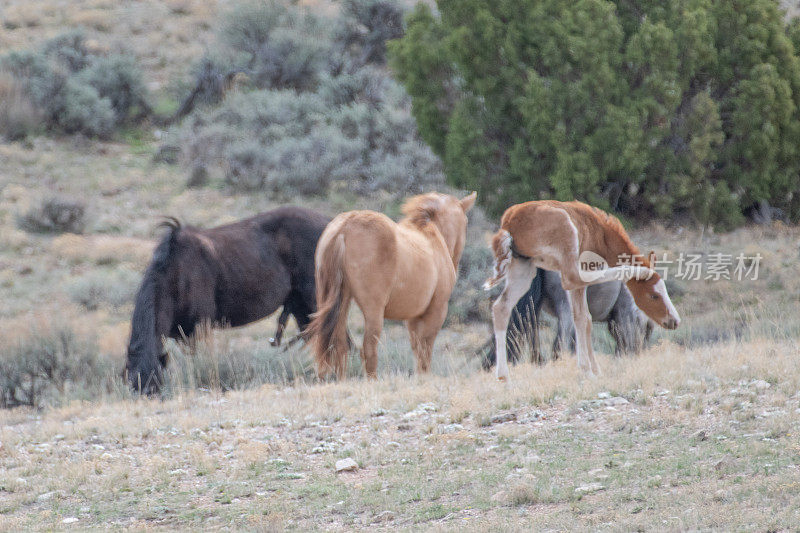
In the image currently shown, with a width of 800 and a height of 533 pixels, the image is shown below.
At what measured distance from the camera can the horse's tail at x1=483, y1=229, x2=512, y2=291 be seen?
7.45 metres

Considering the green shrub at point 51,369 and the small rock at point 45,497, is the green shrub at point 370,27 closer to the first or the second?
the green shrub at point 51,369

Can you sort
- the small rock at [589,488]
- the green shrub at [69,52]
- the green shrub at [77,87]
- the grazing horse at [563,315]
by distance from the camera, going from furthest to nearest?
1. the green shrub at [69,52]
2. the green shrub at [77,87]
3. the grazing horse at [563,315]
4. the small rock at [589,488]

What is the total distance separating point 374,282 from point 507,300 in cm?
118

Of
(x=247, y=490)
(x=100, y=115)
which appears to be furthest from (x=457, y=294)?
(x=100, y=115)

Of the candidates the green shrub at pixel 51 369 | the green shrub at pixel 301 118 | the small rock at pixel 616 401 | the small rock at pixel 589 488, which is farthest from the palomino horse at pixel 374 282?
the green shrub at pixel 301 118

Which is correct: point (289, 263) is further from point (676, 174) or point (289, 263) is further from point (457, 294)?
point (676, 174)

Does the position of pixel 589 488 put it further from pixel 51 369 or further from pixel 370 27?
pixel 370 27

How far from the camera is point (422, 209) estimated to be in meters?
8.94

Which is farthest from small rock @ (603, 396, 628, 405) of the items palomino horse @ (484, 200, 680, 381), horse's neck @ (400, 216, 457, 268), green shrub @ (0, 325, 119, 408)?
green shrub @ (0, 325, 119, 408)

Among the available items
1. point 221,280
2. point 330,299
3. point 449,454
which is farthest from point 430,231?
point 449,454

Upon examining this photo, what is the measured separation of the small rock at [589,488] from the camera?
4.96 meters

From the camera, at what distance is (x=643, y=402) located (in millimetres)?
6633

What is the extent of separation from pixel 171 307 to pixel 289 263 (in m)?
1.60

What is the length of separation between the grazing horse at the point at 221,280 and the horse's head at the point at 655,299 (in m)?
3.89
